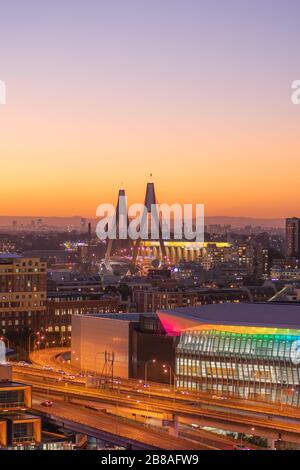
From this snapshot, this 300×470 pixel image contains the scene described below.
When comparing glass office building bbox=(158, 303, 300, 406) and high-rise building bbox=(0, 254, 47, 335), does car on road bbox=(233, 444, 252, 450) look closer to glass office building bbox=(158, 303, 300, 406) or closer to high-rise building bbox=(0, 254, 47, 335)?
glass office building bbox=(158, 303, 300, 406)

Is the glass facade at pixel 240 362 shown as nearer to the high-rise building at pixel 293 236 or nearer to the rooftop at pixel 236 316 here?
the rooftop at pixel 236 316

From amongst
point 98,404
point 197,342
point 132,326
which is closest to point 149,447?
point 98,404

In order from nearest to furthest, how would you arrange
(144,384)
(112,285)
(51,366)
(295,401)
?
1. (295,401)
2. (144,384)
3. (51,366)
4. (112,285)

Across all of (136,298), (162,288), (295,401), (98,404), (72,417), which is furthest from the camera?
(162,288)

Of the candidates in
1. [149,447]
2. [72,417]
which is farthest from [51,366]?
[149,447]

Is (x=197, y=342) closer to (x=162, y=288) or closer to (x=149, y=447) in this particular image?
(x=149, y=447)

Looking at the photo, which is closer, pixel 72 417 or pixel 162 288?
pixel 72 417

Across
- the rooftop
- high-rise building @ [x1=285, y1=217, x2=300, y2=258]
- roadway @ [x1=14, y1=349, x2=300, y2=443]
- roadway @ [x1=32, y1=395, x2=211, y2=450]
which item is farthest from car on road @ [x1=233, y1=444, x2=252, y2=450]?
high-rise building @ [x1=285, y1=217, x2=300, y2=258]
